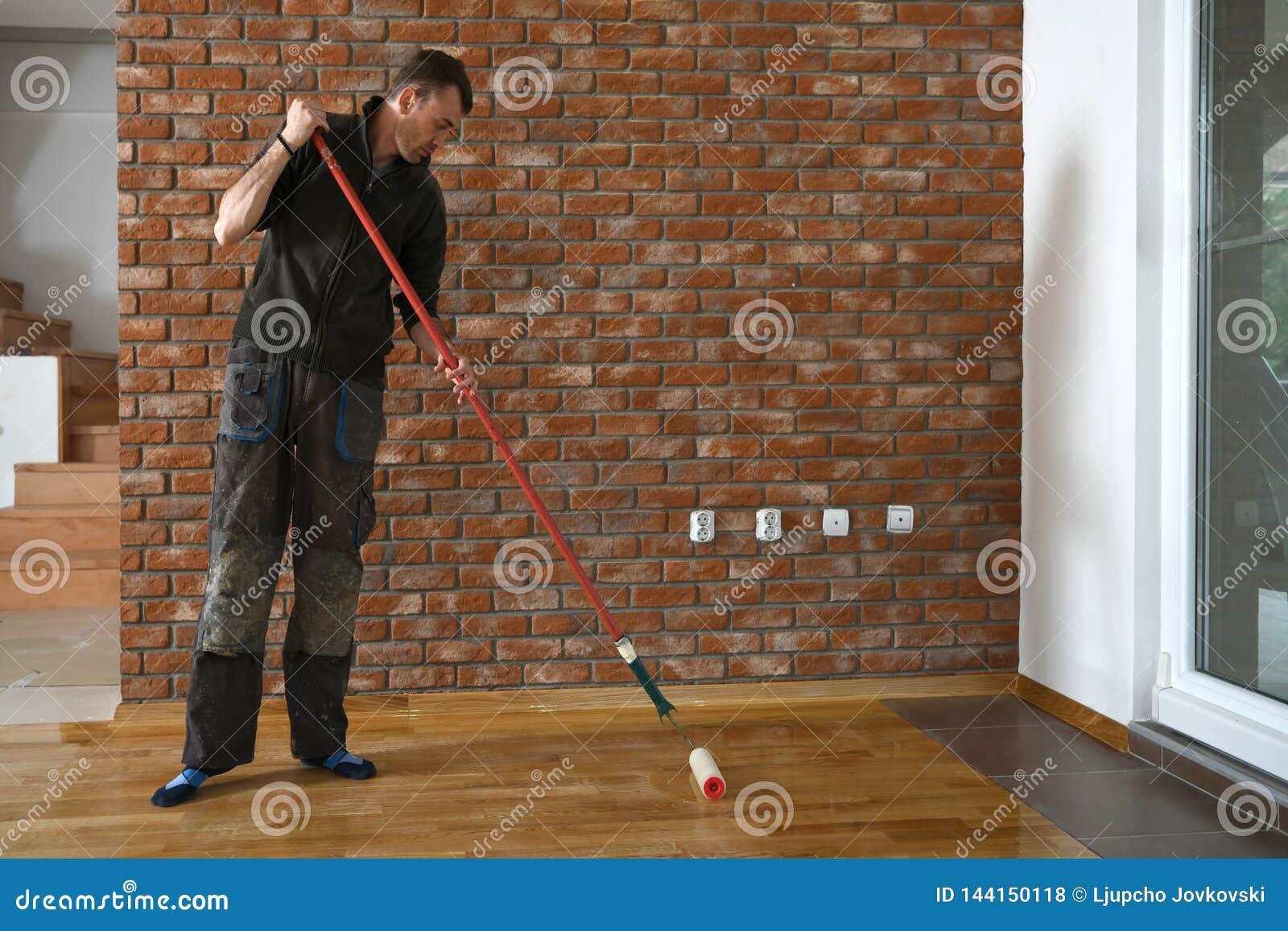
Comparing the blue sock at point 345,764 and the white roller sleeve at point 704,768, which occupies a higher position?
the white roller sleeve at point 704,768

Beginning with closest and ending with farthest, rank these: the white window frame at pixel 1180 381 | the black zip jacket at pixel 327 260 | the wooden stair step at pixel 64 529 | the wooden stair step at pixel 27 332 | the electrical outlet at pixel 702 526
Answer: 1. the black zip jacket at pixel 327 260
2. the white window frame at pixel 1180 381
3. the electrical outlet at pixel 702 526
4. the wooden stair step at pixel 64 529
5. the wooden stair step at pixel 27 332

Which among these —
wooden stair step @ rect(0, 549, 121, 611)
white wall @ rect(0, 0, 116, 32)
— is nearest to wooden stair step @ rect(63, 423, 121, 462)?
wooden stair step @ rect(0, 549, 121, 611)

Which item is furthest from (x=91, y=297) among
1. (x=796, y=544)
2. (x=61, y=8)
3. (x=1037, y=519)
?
(x=1037, y=519)

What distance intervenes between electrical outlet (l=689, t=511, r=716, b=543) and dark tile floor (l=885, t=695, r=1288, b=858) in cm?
73

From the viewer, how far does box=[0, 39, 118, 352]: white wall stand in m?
6.49

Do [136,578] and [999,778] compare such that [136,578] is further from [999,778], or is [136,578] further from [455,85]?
[999,778]

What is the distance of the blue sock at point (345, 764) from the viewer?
2.38m

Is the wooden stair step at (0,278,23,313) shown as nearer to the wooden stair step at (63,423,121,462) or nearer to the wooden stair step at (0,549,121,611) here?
the wooden stair step at (63,423,121,462)

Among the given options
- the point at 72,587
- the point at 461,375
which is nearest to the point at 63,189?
the point at 72,587

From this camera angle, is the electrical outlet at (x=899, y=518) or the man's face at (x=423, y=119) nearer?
the man's face at (x=423, y=119)

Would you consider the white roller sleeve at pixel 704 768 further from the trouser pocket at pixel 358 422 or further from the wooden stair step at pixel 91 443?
the wooden stair step at pixel 91 443

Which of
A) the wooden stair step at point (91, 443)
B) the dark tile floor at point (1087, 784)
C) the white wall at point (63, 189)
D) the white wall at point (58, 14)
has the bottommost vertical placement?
the dark tile floor at point (1087, 784)

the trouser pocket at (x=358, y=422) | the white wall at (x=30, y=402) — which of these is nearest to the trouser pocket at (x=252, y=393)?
the trouser pocket at (x=358, y=422)

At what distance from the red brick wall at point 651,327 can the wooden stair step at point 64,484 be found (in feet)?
8.11
